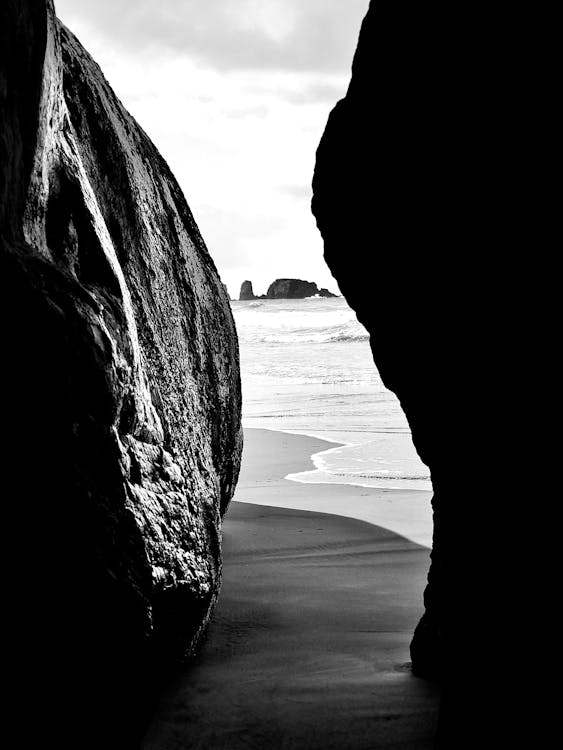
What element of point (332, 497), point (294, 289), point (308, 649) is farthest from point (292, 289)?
point (308, 649)

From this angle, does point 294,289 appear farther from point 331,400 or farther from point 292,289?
point 331,400

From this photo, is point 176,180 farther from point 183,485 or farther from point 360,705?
point 360,705

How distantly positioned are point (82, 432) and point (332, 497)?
3908 mm

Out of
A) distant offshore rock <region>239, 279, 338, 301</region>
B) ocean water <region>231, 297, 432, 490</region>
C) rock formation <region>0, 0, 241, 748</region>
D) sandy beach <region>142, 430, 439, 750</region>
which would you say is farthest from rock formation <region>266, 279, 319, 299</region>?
rock formation <region>0, 0, 241, 748</region>

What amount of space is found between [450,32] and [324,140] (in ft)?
1.88

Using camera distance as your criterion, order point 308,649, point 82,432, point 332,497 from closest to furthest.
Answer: point 82,432 < point 308,649 < point 332,497

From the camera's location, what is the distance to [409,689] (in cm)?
218

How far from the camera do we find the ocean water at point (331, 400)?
6508 mm

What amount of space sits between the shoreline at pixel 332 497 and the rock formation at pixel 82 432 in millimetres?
2186

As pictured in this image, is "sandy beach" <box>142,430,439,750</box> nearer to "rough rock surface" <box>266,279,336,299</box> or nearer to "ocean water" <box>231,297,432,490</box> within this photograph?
"ocean water" <box>231,297,432,490</box>

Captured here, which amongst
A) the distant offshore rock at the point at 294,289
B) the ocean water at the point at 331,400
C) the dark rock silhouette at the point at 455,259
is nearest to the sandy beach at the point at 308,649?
the dark rock silhouette at the point at 455,259

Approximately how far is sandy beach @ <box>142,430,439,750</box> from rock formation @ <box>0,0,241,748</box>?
0.21 m

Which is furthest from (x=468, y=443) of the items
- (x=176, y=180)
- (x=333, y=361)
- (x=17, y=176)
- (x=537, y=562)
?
(x=333, y=361)

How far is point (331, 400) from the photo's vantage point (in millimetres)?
12680
